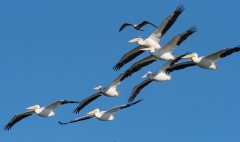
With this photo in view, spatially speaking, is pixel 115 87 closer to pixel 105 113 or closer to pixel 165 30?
pixel 105 113

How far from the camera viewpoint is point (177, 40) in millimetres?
32656

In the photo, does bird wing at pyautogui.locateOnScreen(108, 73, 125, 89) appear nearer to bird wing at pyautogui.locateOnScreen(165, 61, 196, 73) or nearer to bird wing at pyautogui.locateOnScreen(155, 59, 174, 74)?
bird wing at pyautogui.locateOnScreen(155, 59, 174, 74)

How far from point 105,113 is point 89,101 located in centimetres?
278

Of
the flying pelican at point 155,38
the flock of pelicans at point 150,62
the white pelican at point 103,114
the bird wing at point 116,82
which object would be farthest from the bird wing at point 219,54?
the bird wing at point 116,82

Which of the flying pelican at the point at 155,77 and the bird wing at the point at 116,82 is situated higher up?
the bird wing at the point at 116,82

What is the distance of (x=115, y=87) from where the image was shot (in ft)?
122

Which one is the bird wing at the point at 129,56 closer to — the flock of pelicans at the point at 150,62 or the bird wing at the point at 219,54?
the flock of pelicans at the point at 150,62

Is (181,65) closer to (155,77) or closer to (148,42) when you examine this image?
(148,42)

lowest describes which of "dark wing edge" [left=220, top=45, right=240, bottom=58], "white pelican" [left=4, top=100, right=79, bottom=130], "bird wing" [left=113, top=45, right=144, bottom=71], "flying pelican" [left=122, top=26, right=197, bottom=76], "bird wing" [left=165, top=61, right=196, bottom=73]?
"dark wing edge" [left=220, top=45, right=240, bottom=58]

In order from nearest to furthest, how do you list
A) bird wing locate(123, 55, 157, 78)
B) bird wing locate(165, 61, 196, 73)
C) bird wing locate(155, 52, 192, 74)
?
bird wing locate(165, 61, 196, 73) → bird wing locate(155, 52, 192, 74) → bird wing locate(123, 55, 157, 78)

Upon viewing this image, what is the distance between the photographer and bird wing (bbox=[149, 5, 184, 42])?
33188 millimetres

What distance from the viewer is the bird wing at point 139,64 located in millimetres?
36125

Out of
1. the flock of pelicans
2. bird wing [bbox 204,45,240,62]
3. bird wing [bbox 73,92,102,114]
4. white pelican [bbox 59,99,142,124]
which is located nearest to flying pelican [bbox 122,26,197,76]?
the flock of pelicans

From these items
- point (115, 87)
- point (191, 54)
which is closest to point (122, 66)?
point (115, 87)
